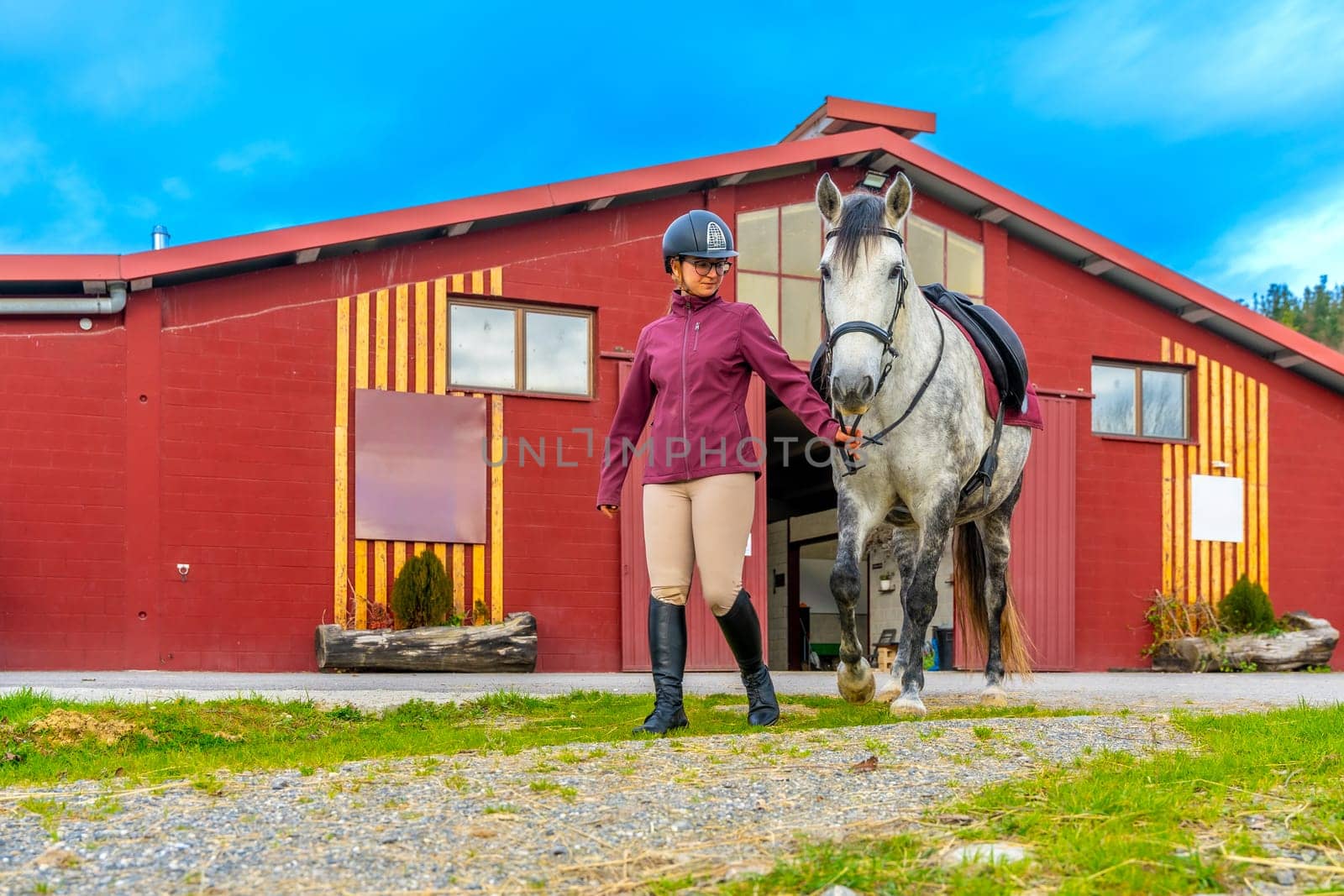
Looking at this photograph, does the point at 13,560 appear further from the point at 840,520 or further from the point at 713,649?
the point at 840,520

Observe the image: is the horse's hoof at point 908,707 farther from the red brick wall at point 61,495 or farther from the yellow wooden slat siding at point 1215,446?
the yellow wooden slat siding at point 1215,446

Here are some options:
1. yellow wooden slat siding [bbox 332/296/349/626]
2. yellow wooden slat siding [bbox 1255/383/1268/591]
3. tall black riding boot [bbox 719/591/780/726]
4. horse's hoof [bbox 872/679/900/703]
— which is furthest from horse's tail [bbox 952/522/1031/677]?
yellow wooden slat siding [bbox 1255/383/1268/591]

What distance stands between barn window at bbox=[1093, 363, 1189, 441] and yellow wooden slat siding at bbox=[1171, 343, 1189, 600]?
32cm

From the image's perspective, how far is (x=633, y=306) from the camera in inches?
535

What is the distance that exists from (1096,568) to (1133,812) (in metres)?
13.1

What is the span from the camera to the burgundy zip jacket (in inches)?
198

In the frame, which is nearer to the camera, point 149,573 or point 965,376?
point 965,376

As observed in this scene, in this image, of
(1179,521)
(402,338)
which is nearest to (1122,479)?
(1179,521)

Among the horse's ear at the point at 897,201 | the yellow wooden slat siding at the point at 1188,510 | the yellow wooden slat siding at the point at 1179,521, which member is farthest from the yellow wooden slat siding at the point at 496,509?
the yellow wooden slat siding at the point at 1188,510

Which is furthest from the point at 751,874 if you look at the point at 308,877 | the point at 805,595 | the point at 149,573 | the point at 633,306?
the point at 805,595

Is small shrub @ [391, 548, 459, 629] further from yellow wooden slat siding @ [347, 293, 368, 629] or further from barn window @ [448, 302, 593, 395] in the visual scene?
barn window @ [448, 302, 593, 395]

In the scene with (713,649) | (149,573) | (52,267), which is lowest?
(713,649)

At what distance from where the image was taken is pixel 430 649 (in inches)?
450

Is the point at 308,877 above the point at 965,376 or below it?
below
